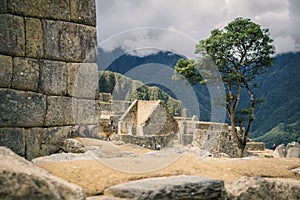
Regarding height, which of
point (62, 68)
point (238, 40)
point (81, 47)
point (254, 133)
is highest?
point (238, 40)

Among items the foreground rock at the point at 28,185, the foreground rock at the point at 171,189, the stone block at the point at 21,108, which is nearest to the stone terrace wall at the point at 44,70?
the stone block at the point at 21,108

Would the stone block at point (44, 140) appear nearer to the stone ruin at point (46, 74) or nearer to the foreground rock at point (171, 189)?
the stone ruin at point (46, 74)

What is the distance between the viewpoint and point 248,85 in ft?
77.2

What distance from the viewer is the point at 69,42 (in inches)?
232

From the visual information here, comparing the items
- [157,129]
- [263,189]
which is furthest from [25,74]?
[157,129]

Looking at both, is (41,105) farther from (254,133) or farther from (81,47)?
(254,133)

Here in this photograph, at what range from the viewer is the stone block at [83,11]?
19.5 ft

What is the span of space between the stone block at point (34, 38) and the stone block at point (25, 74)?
0.12 m

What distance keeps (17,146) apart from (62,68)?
1400 millimetres

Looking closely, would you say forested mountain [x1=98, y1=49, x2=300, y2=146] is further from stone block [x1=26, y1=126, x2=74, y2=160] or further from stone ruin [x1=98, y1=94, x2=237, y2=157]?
stone block [x1=26, y1=126, x2=74, y2=160]

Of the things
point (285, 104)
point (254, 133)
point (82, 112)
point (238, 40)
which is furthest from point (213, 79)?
point (285, 104)

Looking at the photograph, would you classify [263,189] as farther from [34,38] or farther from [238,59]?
[238,59]

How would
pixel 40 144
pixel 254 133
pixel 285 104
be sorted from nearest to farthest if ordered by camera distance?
pixel 40 144, pixel 254 133, pixel 285 104

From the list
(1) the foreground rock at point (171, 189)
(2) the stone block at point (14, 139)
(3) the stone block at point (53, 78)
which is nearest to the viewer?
(1) the foreground rock at point (171, 189)
